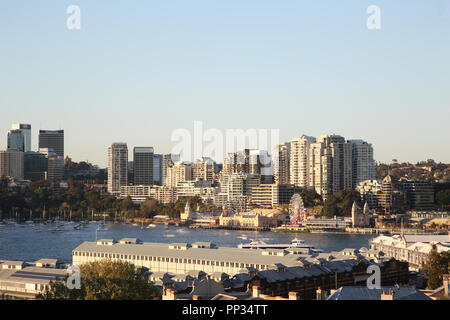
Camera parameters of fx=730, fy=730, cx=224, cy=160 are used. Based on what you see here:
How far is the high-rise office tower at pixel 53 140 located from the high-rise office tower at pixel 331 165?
3277 centimetres

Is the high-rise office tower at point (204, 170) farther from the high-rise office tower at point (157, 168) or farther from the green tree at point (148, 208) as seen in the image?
the green tree at point (148, 208)

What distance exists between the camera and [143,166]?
59.6m

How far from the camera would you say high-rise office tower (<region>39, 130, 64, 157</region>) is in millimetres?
70500

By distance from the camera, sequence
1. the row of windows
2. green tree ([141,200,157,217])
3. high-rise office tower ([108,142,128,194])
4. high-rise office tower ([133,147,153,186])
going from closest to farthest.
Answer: the row of windows, green tree ([141,200,157,217]), high-rise office tower ([133,147,153,186]), high-rise office tower ([108,142,128,194])

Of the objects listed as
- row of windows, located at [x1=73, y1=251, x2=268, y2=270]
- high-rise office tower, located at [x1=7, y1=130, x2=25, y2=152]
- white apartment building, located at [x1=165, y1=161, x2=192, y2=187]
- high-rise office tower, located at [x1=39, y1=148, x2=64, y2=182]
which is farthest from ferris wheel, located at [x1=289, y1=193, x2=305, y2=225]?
high-rise office tower, located at [x1=7, y1=130, x2=25, y2=152]

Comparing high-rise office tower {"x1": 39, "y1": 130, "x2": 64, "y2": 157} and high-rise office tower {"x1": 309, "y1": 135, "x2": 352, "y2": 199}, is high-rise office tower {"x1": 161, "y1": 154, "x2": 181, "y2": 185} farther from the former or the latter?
high-rise office tower {"x1": 309, "y1": 135, "x2": 352, "y2": 199}

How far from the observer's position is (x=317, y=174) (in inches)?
1793

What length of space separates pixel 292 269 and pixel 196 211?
32410 mm

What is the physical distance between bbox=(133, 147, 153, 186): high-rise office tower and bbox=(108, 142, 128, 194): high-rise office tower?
3.16 feet

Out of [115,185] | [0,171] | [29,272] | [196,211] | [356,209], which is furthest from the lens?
[0,171]

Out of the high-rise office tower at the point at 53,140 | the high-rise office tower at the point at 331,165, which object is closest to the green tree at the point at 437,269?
the high-rise office tower at the point at 331,165
